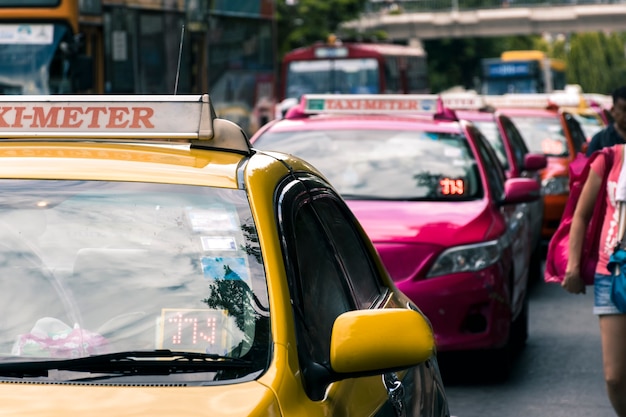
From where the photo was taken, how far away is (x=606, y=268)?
6137 millimetres

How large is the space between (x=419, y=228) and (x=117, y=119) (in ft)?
15.0

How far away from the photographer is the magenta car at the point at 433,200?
27.5 ft

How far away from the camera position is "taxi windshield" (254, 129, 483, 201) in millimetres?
9203

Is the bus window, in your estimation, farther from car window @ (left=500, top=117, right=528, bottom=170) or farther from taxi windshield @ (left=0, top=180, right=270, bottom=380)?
taxi windshield @ (left=0, top=180, right=270, bottom=380)

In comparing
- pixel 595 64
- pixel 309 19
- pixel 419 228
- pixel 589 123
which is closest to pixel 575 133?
pixel 589 123

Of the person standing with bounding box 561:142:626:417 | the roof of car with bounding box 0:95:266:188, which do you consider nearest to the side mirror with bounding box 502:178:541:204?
the person standing with bounding box 561:142:626:417

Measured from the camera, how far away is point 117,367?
331cm

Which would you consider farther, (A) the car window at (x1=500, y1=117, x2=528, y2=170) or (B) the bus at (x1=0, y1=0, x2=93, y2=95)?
(B) the bus at (x1=0, y1=0, x2=93, y2=95)

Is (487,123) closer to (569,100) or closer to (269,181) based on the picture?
(569,100)

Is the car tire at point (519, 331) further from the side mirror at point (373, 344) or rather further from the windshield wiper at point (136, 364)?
the windshield wiper at point (136, 364)

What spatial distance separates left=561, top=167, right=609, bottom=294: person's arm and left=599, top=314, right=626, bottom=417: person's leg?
0.97 feet

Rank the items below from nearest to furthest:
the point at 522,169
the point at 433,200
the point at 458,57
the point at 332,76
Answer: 1. the point at 433,200
2. the point at 522,169
3. the point at 332,76
4. the point at 458,57

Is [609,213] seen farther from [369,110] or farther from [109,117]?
[369,110]

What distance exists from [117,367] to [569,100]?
20181 millimetres
